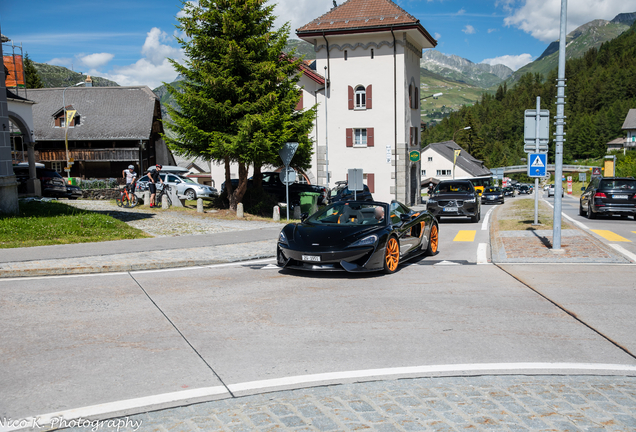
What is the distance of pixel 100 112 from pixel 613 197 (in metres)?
51.3

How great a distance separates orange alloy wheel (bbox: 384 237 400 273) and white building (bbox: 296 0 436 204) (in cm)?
2930

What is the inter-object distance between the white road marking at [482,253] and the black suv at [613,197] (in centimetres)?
1031

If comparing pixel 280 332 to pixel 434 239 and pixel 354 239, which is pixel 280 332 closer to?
pixel 354 239

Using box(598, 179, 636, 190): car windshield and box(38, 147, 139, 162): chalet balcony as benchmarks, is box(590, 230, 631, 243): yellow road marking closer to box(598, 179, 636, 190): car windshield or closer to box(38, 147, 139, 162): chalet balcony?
box(598, 179, 636, 190): car windshield

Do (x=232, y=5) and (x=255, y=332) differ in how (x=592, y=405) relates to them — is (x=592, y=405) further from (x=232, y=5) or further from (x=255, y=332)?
(x=232, y=5)

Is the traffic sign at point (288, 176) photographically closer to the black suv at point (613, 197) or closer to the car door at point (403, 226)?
the car door at point (403, 226)

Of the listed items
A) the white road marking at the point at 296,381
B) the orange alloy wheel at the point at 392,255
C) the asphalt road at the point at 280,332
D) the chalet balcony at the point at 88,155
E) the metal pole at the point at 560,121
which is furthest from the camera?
the chalet balcony at the point at 88,155

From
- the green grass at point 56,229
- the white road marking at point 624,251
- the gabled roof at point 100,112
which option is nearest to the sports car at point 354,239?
the white road marking at point 624,251

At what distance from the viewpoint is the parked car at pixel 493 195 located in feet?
164

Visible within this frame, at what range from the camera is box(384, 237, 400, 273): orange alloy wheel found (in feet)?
32.5

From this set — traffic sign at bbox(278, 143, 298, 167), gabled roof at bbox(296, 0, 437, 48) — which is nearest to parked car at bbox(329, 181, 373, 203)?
traffic sign at bbox(278, 143, 298, 167)

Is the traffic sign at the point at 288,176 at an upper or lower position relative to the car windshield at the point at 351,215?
upper

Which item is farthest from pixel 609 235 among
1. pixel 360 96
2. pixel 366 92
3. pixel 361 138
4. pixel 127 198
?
pixel 360 96

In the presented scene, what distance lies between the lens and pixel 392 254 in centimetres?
1011
